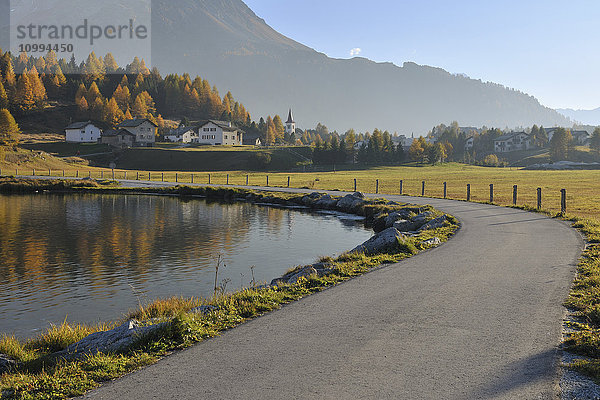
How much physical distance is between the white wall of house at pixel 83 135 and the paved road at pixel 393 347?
151m

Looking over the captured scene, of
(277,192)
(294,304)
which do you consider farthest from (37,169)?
(294,304)

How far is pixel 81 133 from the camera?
146m

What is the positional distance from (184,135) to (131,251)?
13635 centimetres

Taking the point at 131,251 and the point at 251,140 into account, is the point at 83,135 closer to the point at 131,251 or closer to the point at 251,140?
the point at 251,140

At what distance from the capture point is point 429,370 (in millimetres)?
6461

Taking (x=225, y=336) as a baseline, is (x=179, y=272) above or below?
below

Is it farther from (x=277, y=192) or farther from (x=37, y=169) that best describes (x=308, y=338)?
(x=37, y=169)

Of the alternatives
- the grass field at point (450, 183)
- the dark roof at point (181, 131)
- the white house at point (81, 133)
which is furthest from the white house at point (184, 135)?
the grass field at point (450, 183)

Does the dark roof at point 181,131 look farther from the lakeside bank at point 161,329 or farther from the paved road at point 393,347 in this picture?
the paved road at point 393,347

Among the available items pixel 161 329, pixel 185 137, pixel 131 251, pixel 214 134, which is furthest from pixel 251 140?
pixel 161 329

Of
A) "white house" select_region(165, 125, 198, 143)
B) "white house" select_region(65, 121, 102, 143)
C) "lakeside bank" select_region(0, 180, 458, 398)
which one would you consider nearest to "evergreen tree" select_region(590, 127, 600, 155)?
"white house" select_region(165, 125, 198, 143)

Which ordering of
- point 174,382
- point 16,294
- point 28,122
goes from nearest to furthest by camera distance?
point 174,382
point 16,294
point 28,122

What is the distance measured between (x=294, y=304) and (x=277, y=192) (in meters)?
36.6

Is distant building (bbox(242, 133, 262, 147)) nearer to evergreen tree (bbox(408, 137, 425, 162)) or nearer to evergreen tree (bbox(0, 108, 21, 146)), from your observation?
evergreen tree (bbox(408, 137, 425, 162))
